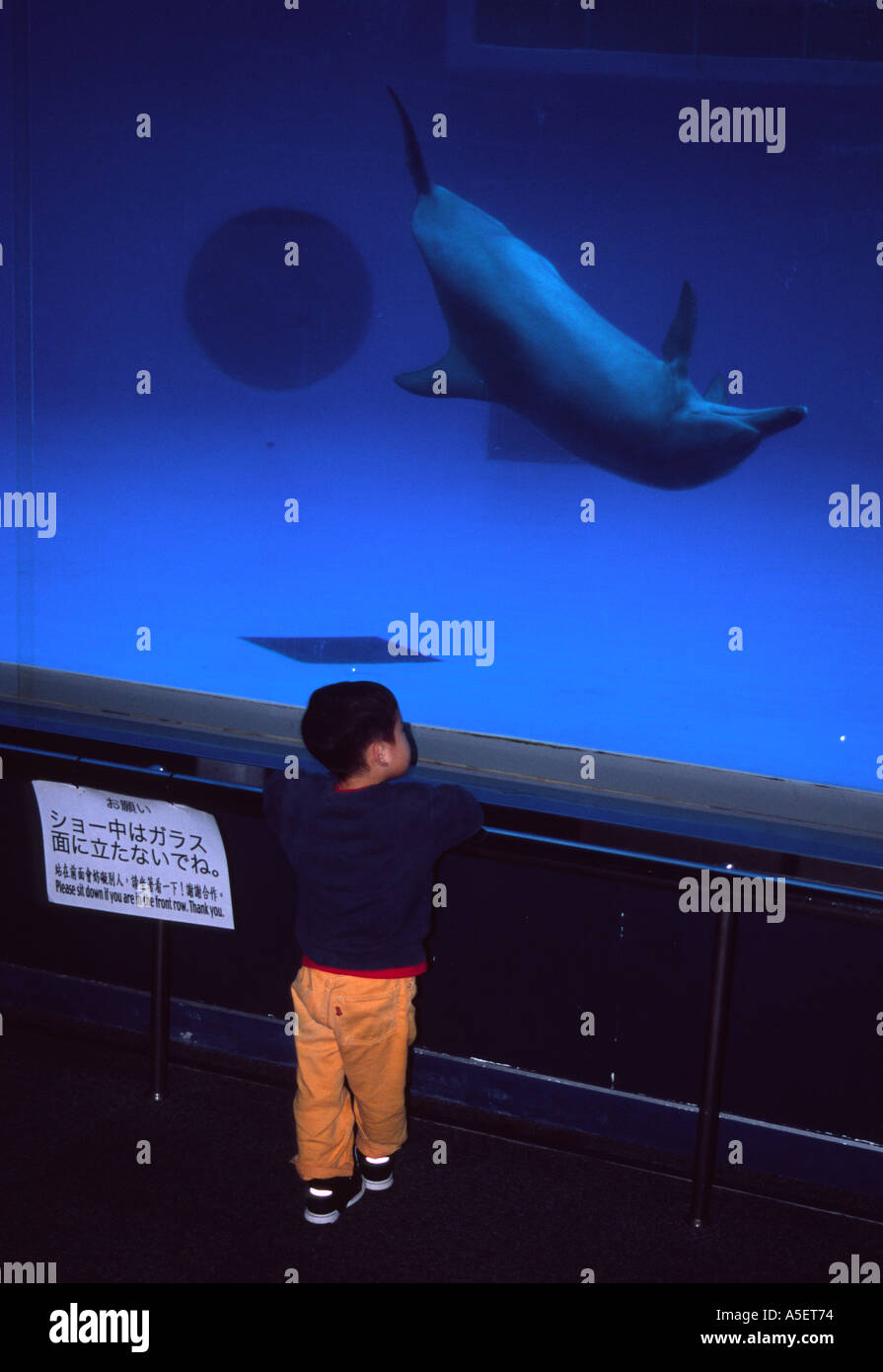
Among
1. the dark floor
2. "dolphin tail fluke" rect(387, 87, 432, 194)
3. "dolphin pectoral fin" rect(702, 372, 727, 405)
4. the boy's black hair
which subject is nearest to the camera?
the boy's black hair

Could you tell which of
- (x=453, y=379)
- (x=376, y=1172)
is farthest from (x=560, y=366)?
(x=376, y=1172)

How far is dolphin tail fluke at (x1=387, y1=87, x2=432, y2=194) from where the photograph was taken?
9.56 ft

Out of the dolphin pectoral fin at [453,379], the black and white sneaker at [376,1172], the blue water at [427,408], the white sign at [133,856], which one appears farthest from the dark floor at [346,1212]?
the dolphin pectoral fin at [453,379]

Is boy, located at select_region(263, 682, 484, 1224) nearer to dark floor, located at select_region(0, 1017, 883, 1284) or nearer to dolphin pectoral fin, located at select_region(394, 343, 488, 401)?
dark floor, located at select_region(0, 1017, 883, 1284)

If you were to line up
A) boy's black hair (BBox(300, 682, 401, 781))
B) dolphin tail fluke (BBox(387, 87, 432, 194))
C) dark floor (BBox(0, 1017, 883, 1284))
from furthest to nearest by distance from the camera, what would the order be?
dolphin tail fluke (BBox(387, 87, 432, 194))
dark floor (BBox(0, 1017, 883, 1284))
boy's black hair (BBox(300, 682, 401, 781))

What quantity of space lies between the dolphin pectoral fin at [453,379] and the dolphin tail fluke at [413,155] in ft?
1.34

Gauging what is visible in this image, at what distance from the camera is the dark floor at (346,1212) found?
2400 mm

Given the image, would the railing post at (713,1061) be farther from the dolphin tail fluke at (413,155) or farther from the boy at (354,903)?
the dolphin tail fluke at (413,155)

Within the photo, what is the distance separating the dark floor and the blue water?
103 centimetres

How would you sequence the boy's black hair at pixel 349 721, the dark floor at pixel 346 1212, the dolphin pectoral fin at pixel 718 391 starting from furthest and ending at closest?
the dolphin pectoral fin at pixel 718 391
the dark floor at pixel 346 1212
the boy's black hair at pixel 349 721

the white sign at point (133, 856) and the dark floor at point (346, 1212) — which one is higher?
the white sign at point (133, 856)

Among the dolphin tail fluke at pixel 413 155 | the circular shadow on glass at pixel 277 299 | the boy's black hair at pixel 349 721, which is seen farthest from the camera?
the circular shadow on glass at pixel 277 299

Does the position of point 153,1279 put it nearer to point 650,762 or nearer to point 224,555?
point 650,762

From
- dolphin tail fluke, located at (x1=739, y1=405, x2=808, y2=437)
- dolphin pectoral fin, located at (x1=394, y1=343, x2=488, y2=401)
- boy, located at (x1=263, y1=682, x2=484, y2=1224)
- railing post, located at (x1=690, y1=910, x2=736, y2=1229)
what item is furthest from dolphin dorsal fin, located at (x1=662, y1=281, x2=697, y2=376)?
railing post, located at (x1=690, y1=910, x2=736, y2=1229)
